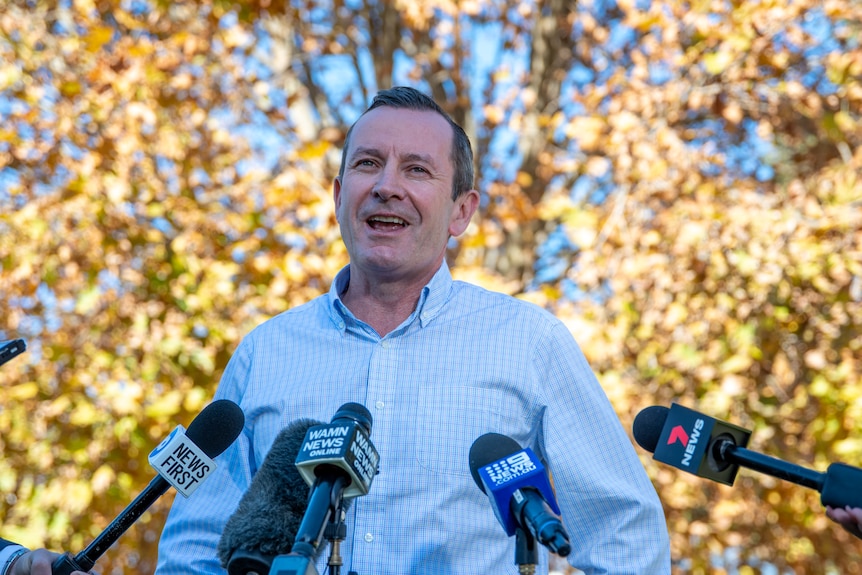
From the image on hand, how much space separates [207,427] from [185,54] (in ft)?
18.9

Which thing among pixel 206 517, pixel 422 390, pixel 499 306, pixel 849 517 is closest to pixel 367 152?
pixel 499 306

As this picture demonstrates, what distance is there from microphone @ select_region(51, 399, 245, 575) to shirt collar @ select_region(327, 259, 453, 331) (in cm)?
65

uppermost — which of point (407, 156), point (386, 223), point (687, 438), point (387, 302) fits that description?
point (407, 156)

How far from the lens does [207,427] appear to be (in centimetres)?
233

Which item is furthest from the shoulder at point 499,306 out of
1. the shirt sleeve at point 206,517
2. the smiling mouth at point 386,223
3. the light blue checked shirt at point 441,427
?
the shirt sleeve at point 206,517

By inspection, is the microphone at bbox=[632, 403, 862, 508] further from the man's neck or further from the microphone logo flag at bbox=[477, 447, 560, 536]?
the man's neck

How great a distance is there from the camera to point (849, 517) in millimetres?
1812

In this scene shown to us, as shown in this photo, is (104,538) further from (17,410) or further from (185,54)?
(185,54)

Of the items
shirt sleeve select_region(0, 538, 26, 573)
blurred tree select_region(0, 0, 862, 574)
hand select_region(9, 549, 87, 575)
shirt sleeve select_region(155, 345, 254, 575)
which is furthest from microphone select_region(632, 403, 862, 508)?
blurred tree select_region(0, 0, 862, 574)

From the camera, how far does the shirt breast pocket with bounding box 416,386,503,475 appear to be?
262cm

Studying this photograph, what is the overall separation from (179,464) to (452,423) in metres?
0.78

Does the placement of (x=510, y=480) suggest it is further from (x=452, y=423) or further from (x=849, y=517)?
(x=452, y=423)

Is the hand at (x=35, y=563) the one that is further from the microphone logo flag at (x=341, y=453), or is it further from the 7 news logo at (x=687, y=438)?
the 7 news logo at (x=687, y=438)

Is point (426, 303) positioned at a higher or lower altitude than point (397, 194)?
lower
